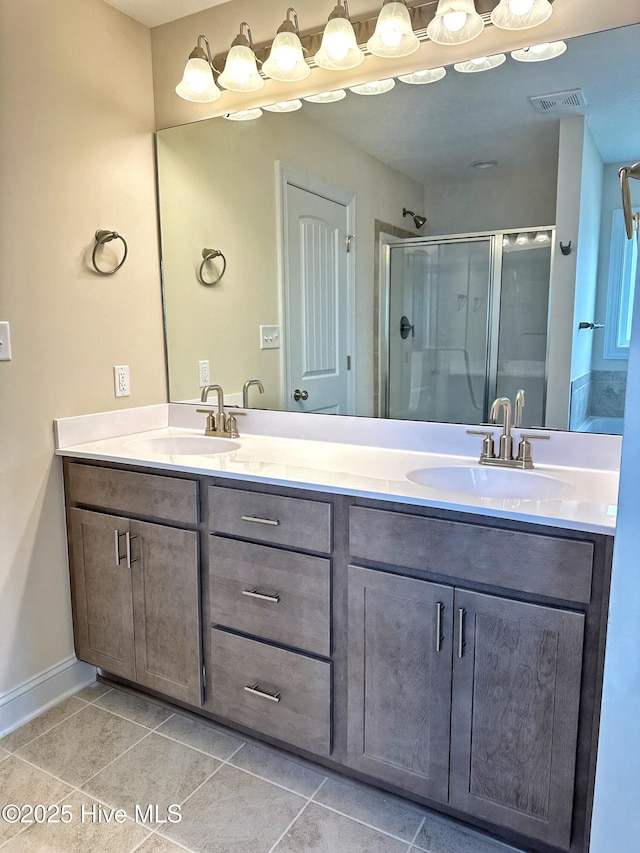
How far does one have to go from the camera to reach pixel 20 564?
1896 mm

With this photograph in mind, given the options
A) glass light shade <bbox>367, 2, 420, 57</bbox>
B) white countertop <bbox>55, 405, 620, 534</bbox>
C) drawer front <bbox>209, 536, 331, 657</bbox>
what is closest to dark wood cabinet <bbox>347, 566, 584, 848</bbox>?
drawer front <bbox>209, 536, 331, 657</bbox>

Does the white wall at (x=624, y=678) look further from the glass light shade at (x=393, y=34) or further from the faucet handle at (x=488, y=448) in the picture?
the glass light shade at (x=393, y=34)

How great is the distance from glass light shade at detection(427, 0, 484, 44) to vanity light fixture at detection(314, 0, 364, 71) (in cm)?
25

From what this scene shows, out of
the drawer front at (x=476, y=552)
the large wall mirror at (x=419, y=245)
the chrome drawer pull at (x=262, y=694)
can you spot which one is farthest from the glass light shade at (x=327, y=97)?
the chrome drawer pull at (x=262, y=694)

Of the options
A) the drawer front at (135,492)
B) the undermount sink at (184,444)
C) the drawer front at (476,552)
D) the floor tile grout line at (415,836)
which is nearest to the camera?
the drawer front at (476,552)

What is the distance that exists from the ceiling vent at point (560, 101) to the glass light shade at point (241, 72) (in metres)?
0.92

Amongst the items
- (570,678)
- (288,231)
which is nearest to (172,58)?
(288,231)

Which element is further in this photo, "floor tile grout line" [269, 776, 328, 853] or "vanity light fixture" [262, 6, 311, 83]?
"vanity light fixture" [262, 6, 311, 83]

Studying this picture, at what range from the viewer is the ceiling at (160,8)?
2.02 meters

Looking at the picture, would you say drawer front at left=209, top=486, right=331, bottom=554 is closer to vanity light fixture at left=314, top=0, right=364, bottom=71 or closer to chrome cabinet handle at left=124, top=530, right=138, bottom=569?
chrome cabinet handle at left=124, top=530, right=138, bottom=569

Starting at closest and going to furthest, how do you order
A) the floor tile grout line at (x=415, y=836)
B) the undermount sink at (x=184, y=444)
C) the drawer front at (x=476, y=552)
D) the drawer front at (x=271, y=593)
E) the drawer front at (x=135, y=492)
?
the drawer front at (x=476, y=552)
the floor tile grout line at (x=415, y=836)
the drawer front at (x=271, y=593)
the drawer front at (x=135, y=492)
the undermount sink at (x=184, y=444)

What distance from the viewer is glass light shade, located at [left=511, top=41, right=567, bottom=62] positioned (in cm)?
157

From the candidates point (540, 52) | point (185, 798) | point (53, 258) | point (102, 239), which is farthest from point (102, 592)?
point (540, 52)

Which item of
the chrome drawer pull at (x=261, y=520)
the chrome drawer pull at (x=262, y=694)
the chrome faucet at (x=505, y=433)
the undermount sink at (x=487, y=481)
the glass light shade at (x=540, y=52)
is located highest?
the glass light shade at (x=540, y=52)
